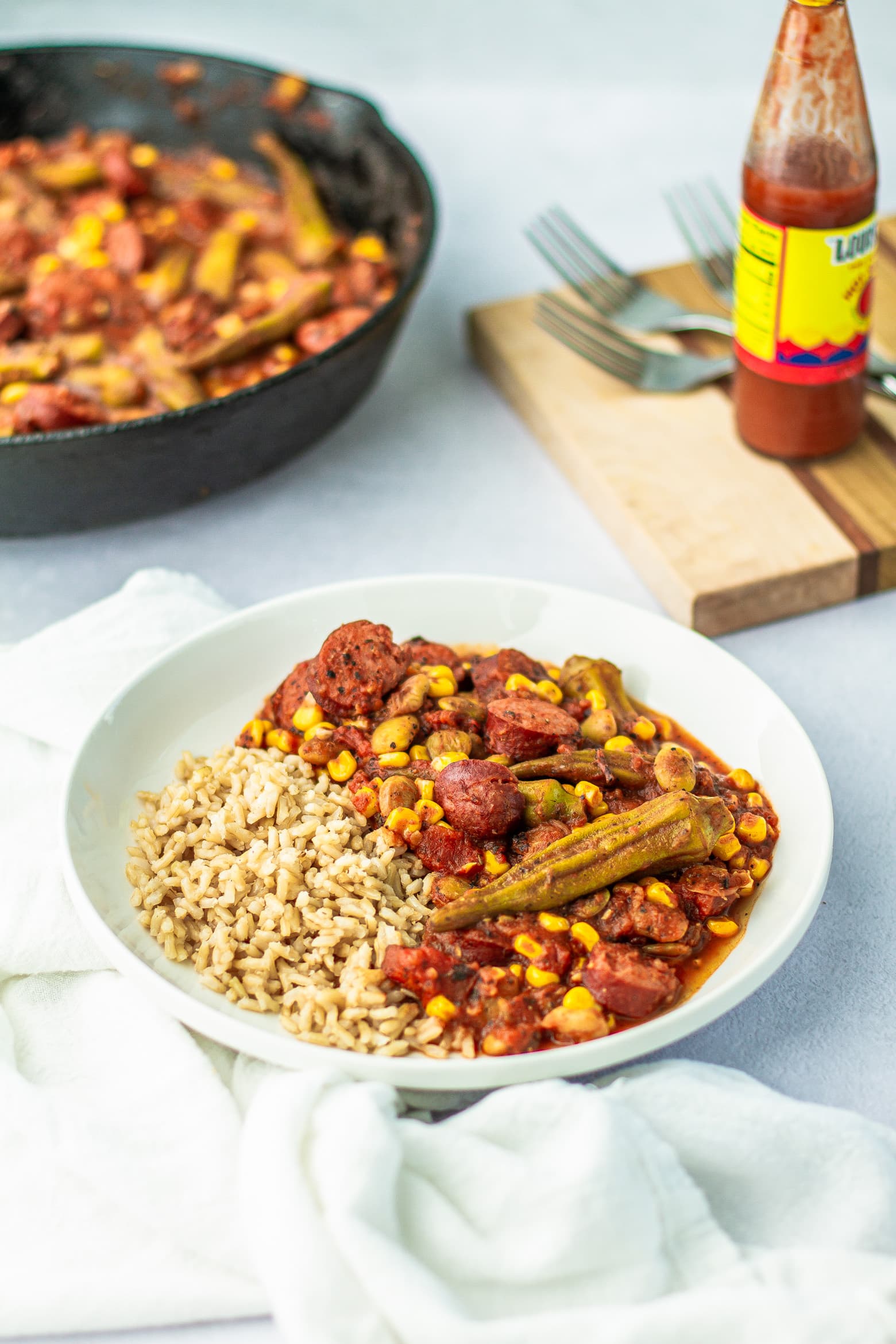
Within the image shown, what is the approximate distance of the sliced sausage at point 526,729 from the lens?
2.04 meters

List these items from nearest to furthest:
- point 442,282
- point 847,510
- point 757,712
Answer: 1. point 757,712
2. point 847,510
3. point 442,282

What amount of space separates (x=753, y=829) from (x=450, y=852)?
0.44 metres

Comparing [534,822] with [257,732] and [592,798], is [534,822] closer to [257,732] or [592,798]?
[592,798]

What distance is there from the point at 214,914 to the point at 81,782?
36 cm

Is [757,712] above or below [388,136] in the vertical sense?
below

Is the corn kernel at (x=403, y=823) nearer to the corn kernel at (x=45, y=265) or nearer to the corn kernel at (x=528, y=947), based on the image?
the corn kernel at (x=528, y=947)

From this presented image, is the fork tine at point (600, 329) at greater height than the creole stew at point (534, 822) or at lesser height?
greater

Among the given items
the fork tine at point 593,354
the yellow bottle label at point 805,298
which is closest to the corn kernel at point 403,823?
the yellow bottle label at point 805,298

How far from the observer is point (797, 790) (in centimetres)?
201

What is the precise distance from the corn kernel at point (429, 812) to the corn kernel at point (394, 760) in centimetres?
10

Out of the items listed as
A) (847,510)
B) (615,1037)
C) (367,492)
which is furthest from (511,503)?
(615,1037)

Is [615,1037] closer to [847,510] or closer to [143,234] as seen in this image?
[847,510]

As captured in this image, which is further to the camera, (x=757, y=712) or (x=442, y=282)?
(x=442, y=282)

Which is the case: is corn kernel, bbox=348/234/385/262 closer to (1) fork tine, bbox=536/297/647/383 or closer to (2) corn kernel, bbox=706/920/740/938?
(1) fork tine, bbox=536/297/647/383
